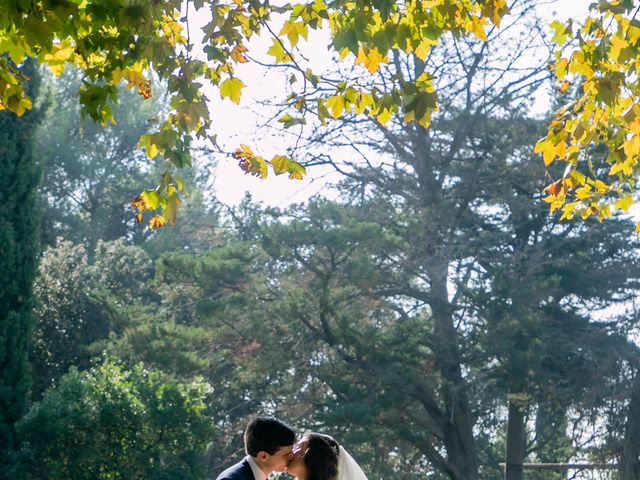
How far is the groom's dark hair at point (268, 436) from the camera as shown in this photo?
5996 millimetres

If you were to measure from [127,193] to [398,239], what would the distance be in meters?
18.2

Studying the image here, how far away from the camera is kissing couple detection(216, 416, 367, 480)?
19.7 ft

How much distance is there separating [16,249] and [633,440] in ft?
38.3

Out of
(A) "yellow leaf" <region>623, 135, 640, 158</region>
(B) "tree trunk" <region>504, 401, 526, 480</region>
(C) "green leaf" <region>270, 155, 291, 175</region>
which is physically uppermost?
(B) "tree trunk" <region>504, 401, 526, 480</region>

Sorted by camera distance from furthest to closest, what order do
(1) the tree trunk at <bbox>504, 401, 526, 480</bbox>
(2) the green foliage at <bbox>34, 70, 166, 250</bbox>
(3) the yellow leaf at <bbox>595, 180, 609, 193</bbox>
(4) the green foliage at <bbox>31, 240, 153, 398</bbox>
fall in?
(2) the green foliage at <bbox>34, 70, 166, 250</bbox>
(4) the green foliage at <bbox>31, 240, 153, 398</bbox>
(1) the tree trunk at <bbox>504, 401, 526, 480</bbox>
(3) the yellow leaf at <bbox>595, 180, 609, 193</bbox>

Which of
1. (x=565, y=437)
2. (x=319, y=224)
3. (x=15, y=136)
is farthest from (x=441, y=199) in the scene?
(x=15, y=136)

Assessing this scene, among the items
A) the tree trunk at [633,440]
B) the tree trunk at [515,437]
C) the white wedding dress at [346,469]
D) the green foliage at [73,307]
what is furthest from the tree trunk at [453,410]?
the white wedding dress at [346,469]

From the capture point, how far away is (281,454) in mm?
6070

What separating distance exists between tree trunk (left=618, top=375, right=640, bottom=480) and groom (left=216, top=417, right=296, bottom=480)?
15269 mm

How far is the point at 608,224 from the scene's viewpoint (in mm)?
22422

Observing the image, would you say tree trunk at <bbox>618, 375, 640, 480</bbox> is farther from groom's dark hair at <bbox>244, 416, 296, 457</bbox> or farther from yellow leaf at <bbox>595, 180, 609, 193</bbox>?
groom's dark hair at <bbox>244, 416, 296, 457</bbox>

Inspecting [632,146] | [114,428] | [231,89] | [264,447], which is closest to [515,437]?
[114,428]

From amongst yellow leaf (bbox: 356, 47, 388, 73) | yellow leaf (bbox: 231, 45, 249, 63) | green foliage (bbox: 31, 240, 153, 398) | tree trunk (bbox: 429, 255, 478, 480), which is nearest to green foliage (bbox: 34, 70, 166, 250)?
green foliage (bbox: 31, 240, 153, 398)

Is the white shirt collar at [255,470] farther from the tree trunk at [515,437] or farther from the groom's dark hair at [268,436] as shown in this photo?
the tree trunk at [515,437]
